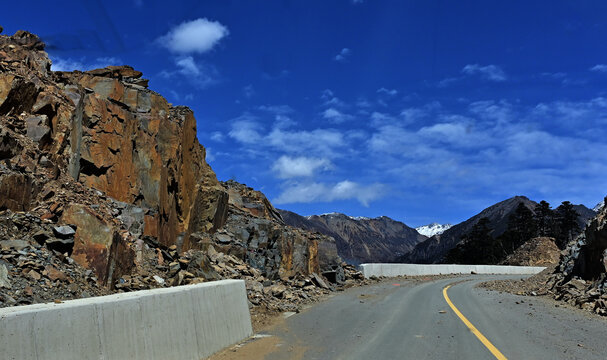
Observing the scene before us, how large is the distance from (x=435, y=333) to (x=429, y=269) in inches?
1283

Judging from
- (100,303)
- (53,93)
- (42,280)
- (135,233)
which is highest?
(53,93)

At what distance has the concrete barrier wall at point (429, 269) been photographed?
3207 centimetres

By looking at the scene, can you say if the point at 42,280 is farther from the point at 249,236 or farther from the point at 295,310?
the point at 249,236

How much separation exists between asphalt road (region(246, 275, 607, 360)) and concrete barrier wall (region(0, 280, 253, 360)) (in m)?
1.00

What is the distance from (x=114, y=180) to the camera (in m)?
18.4

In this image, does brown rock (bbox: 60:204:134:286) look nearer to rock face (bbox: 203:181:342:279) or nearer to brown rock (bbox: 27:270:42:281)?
brown rock (bbox: 27:270:42:281)

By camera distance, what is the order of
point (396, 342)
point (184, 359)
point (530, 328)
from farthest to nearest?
point (530, 328) < point (396, 342) < point (184, 359)

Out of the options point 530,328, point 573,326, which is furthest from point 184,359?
point 573,326

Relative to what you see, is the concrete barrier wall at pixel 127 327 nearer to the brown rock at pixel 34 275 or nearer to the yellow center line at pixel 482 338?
the brown rock at pixel 34 275

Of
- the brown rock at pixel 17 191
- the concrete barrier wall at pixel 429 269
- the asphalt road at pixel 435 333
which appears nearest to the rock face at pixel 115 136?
the brown rock at pixel 17 191

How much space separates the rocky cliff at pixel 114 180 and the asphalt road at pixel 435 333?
17.9 ft

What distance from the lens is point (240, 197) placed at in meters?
32.5

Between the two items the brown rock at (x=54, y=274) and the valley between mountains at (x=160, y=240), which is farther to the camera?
the brown rock at (x=54, y=274)

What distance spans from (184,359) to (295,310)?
27.0ft
